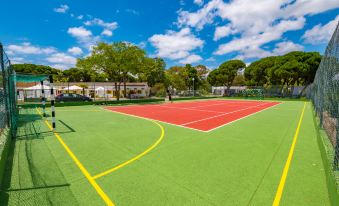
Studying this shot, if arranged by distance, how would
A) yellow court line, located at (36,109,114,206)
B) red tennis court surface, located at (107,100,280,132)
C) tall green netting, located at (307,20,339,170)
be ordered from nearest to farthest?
yellow court line, located at (36,109,114,206) < tall green netting, located at (307,20,339,170) < red tennis court surface, located at (107,100,280,132)

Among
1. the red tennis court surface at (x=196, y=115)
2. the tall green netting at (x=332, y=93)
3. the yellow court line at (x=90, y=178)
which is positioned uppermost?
the tall green netting at (x=332, y=93)

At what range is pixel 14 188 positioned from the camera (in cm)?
394

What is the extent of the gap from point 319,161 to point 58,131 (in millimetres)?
10319

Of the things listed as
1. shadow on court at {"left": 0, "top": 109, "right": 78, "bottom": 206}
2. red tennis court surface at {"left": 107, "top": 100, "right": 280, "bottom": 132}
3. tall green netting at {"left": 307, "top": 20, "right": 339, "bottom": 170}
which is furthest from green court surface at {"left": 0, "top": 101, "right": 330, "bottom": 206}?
red tennis court surface at {"left": 107, "top": 100, "right": 280, "bottom": 132}

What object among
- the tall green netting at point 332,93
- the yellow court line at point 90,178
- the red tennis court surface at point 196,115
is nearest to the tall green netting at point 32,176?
the yellow court line at point 90,178

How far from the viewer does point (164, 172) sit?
4.62m

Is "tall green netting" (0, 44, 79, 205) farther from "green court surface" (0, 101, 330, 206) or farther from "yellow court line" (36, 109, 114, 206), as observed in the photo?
"yellow court line" (36, 109, 114, 206)

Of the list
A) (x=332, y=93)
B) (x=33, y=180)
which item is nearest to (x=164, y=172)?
(x=33, y=180)

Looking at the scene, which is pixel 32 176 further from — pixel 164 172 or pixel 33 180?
pixel 164 172

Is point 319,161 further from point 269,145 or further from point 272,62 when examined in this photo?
point 272,62

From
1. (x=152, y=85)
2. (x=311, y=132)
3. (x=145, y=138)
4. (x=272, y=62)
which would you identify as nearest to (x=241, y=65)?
(x=272, y=62)

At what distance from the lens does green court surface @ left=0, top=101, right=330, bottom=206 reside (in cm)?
356

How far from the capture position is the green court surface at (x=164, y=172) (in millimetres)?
3559

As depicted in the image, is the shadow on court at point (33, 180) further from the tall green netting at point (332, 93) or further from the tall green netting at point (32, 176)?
the tall green netting at point (332, 93)
